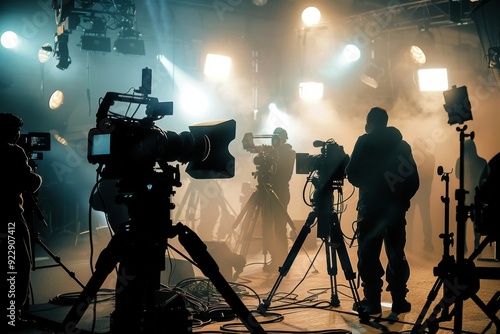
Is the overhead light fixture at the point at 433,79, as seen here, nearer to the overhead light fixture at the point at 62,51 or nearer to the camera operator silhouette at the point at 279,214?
the camera operator silhouette at the point at 279,214

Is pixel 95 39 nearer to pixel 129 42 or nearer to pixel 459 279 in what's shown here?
pixel 129 42

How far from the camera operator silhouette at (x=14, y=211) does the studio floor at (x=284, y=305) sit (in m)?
0.28

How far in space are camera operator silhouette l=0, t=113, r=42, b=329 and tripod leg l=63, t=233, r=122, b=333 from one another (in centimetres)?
153

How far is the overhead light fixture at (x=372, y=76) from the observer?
10461mm

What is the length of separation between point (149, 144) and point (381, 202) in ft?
8.24

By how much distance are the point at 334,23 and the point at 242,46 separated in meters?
3.01

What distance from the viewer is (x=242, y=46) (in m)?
12.3

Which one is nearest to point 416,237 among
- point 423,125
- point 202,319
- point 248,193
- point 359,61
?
point 423,125

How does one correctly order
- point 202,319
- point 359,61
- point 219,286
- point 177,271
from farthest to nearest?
point 359,61
point 177,271
point 202,319
point 219,286

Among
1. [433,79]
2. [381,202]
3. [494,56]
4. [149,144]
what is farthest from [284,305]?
[433,79]

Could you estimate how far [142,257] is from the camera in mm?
2197

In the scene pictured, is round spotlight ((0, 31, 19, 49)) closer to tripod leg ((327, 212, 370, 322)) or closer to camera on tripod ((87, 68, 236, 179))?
tripod leg ((327, 212, 370, 322))

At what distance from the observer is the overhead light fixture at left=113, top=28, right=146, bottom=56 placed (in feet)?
26.0

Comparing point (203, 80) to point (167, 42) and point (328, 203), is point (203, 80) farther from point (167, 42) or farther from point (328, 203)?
point (328, 203)
